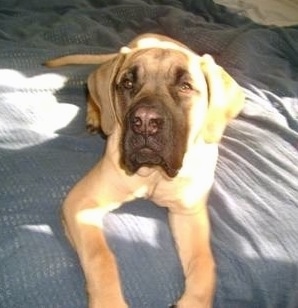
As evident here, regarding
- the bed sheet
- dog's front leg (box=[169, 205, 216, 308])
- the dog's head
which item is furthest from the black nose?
the bed sheet

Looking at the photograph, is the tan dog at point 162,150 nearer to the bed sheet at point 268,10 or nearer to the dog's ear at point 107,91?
the dog's ear at point 107,91

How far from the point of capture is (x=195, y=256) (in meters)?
1.29

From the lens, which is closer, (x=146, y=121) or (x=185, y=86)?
(x=146, y=121)

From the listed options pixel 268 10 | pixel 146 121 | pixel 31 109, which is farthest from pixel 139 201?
pixel 268 10

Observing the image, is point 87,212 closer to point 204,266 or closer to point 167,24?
point 204,266

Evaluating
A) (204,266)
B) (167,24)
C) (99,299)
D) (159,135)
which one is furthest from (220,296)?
(167,24)

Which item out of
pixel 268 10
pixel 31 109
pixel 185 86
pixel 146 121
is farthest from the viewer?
pixel 268 10

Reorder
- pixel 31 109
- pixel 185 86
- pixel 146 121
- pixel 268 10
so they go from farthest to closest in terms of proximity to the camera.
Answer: pixel 268 10, pixel 31 109, pixel 185 86, pixel 146 121

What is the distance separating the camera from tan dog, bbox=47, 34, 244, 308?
1275mm

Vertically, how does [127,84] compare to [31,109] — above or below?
above

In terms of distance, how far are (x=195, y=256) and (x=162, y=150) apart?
274 millimetres

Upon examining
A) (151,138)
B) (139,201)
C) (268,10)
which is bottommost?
(139,201)

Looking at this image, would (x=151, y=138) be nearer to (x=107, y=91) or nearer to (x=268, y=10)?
(x=107, y=91)

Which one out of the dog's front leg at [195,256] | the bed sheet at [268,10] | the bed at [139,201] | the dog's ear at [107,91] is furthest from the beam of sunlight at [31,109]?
the bed sheet at [268,10]
